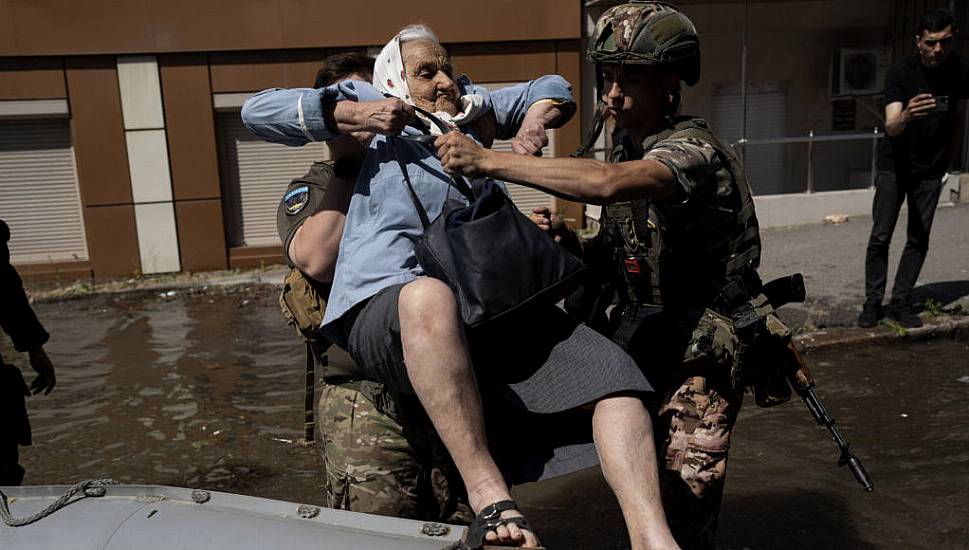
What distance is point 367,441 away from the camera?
8.73 feet

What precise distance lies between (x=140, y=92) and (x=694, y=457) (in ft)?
31.3

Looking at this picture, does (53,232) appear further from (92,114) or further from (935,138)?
(935,138)

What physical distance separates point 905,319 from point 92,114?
9102mm

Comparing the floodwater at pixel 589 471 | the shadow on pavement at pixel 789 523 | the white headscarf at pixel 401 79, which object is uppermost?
the white headscarf at pixel 401 79

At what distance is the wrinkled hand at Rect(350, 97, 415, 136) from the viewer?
2.26m

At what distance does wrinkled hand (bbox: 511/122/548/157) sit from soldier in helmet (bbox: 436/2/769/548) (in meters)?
0.22

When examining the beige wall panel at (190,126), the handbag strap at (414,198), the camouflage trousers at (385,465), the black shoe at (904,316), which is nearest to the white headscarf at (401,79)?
the handbag strap at (414,198)

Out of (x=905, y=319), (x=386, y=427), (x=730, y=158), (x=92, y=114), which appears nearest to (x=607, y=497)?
(x=386, y=427)

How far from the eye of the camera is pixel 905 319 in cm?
659

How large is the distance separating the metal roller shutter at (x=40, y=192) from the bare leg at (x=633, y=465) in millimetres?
10180

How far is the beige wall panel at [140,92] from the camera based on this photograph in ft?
33.8

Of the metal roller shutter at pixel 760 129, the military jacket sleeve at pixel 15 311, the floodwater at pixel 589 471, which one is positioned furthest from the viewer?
the metal roller shutter at pixel 760 129

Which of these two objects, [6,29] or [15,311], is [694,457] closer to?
[15,311]

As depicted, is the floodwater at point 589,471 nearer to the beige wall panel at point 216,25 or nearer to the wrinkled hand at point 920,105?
the wrinkled hand at point 920,105
